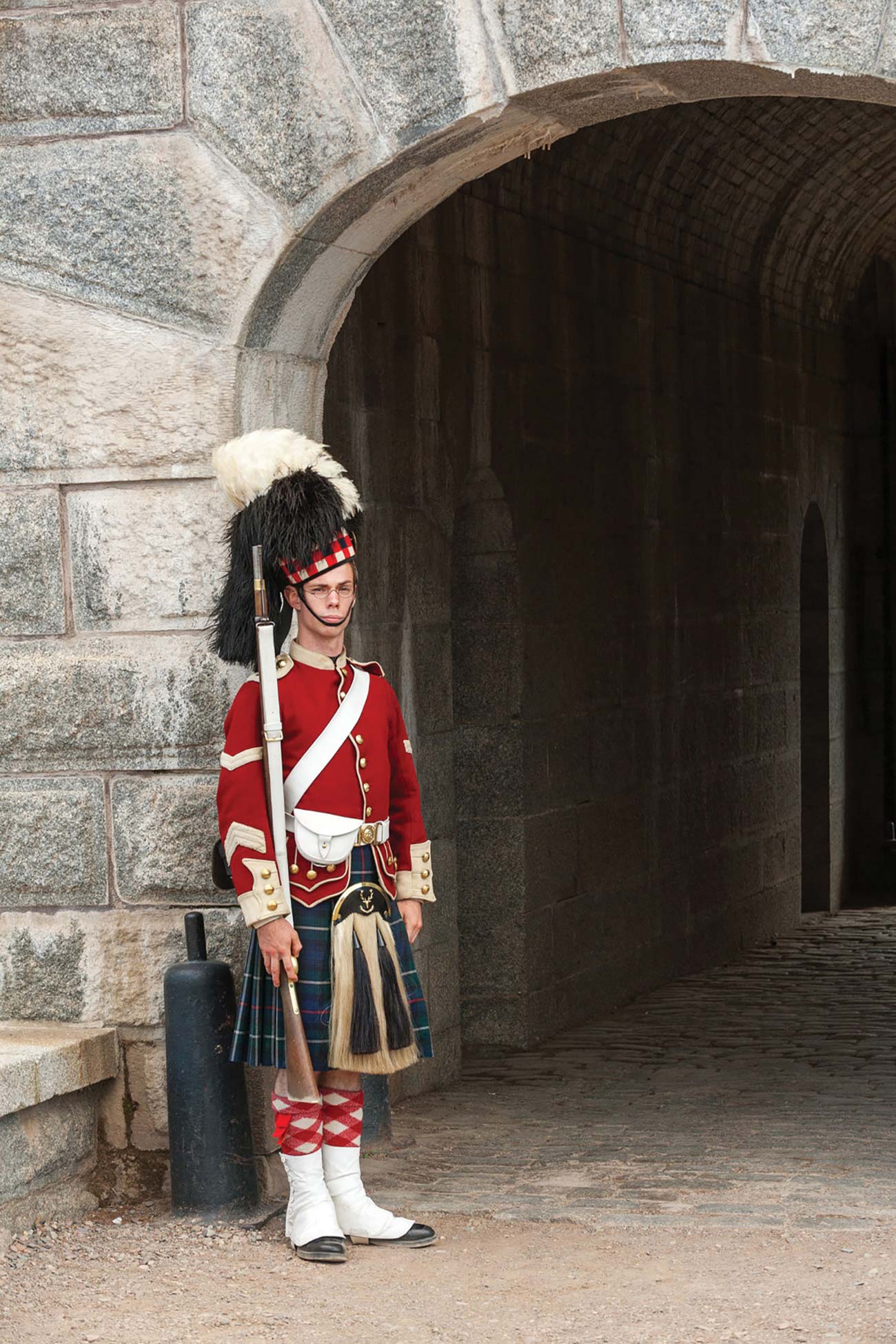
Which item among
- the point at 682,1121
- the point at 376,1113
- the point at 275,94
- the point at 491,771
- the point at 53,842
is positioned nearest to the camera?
the point at 275,94

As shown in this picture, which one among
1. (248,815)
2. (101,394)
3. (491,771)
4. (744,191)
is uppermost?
(744,191)

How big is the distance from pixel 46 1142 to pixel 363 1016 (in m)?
0.87

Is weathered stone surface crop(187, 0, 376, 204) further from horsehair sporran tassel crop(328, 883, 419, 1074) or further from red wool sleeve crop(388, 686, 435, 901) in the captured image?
horsehair sporran tassel crop(328, 883, 419, 1074)

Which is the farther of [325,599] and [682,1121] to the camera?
[682,1121]

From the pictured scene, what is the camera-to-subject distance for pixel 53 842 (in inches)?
196

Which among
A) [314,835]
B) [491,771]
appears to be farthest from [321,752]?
[491,771]

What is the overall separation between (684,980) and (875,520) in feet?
14.5

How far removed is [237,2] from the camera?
4785 millimetres

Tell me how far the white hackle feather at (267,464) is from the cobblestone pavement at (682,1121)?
5.82ft

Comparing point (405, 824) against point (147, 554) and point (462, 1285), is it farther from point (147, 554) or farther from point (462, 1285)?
point (462, 1285)

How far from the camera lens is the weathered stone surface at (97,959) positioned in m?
4.92

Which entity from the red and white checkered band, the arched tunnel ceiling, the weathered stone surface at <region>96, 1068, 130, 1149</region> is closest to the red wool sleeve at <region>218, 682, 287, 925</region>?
the red and white checkered band

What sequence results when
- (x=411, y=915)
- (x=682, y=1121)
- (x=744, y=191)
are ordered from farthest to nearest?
1. (x=744, y=191)
2. (x=682, y=1121)
3. (x=411, y=915)

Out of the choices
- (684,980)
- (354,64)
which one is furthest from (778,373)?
(354,64)
